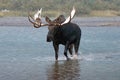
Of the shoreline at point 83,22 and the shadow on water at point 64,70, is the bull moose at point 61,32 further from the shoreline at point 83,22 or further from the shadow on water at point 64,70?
the shoreline at point 83,22

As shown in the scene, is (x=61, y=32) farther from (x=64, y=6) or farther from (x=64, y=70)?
(x=64, y=6)

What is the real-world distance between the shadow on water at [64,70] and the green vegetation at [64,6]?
65.8m

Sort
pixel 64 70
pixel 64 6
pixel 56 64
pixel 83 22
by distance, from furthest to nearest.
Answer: pixel 64 6 → pixel 83 22 → pixel 56 64 → pixel 64 70

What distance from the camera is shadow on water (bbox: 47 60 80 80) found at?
1295cm

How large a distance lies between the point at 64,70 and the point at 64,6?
7544cm

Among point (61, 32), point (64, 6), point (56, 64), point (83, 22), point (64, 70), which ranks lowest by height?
point (64, 6)

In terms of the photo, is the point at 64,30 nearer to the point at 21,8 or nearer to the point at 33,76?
the point at 33,76

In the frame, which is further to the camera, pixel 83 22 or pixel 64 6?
pixel 64 6

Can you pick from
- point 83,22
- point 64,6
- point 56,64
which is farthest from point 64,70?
point 64,6

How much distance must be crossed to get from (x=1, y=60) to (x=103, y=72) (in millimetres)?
4175

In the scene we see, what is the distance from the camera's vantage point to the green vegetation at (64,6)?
84562 millimetres

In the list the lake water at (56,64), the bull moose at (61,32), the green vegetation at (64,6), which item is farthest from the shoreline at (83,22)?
the bull moose at (61,32)

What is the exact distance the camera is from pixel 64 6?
89.4m

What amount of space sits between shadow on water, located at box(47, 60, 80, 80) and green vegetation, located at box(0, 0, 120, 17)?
6582cm
